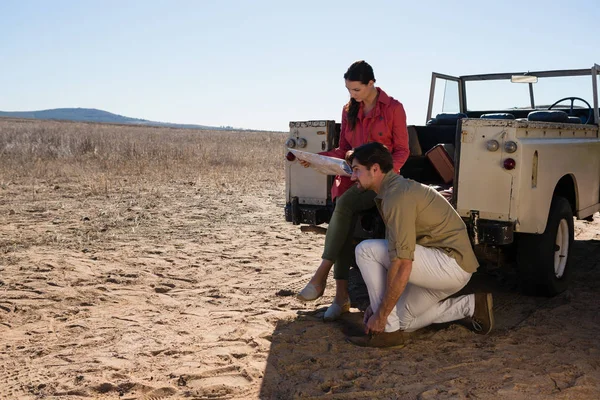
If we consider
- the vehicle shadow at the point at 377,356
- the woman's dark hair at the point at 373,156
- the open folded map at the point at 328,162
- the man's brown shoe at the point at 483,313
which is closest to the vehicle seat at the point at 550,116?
the vehicle shadow at the point at 377,356

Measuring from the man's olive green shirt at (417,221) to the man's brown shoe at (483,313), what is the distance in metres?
0.33

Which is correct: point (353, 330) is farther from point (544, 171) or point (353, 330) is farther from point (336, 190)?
point (544, 171)

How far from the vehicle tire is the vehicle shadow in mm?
144

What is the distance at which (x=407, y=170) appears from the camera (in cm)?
602

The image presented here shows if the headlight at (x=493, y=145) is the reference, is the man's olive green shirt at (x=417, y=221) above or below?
below

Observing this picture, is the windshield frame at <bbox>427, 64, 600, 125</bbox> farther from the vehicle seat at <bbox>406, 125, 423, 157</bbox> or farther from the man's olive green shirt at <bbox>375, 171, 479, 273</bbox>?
the man's olive green shirt at <bbox>375, 171, 479, 273</bbox>

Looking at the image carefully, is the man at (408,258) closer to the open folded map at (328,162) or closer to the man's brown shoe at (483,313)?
the man's brown shoe at (483,313)

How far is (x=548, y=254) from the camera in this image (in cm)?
489

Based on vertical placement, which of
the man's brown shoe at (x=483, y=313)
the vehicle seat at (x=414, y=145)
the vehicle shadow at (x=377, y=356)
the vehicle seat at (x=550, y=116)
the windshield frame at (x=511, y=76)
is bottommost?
the vehicle shadow at (x=377, y=356)

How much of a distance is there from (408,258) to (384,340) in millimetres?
616

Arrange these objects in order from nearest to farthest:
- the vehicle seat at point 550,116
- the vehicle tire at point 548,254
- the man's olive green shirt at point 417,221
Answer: the man's olive green shirt at point 417,221 < the vehicle tire at point 548,254 < the vehicle seat at point 550,116

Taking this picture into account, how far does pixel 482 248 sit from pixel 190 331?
6.95 ft

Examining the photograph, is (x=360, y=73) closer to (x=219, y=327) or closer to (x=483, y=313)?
(x=483, y=313)

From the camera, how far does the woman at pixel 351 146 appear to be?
179 inches
